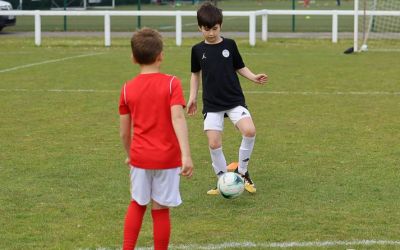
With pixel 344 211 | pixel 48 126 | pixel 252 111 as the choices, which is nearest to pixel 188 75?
pixel 252 111

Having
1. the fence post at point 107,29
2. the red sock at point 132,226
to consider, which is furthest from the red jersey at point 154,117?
the fence post at point 107,29

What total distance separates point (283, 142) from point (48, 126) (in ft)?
11.3

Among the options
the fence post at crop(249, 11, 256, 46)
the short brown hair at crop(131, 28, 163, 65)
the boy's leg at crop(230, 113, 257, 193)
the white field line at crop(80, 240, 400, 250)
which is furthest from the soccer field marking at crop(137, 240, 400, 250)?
the fence post at crop(249, 11, 256, 46)

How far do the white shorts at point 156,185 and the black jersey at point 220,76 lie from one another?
7.71 feet

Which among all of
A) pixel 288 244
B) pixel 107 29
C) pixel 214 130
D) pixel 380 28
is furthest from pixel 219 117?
pixel 380 28

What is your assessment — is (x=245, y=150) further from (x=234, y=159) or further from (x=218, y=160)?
(x=234, y=159)

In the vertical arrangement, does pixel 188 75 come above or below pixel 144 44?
below

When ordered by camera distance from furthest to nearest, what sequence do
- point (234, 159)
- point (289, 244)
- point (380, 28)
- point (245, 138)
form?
point (380, 28) → point (234, 159) → point (245, 138) → point (289, 244)

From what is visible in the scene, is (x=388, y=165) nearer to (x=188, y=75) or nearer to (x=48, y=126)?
(x=48, y=126)

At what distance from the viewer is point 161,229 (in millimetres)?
5555

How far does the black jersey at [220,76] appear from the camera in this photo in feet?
25.4

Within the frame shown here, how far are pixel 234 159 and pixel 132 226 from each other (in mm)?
4167

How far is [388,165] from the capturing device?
29.7 ft

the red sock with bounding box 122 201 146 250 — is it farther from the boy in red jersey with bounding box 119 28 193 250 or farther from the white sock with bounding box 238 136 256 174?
the white sock with bounding box 238 136 256 174
